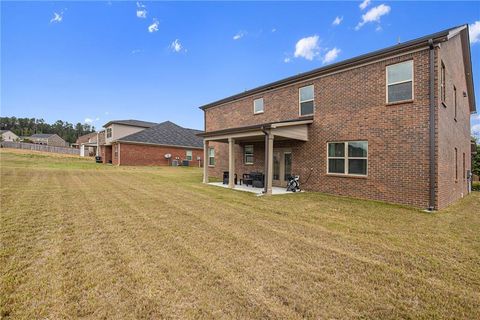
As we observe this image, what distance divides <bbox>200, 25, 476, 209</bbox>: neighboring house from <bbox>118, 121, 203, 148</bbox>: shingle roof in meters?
18.0

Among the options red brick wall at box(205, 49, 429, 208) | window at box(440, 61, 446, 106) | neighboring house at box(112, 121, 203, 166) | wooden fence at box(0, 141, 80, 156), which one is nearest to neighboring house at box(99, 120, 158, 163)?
neighboring house at box(112, 121, 203, 166)

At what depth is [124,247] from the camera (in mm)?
4129

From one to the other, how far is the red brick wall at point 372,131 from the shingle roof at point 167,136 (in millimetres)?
20785

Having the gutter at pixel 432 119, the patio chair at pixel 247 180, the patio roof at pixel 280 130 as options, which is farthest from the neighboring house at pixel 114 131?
the gutter at pixel 432 119

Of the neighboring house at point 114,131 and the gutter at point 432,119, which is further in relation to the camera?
the neighboring house at point 114,131

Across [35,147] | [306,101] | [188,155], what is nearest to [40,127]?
[35,147]

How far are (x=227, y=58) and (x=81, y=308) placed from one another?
65.9 ft

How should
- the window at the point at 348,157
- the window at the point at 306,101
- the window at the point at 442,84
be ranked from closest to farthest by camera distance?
the window at the point at 442,84
the window at the point at 348,157
the window at the point at 306,101

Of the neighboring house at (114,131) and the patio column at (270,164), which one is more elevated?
the neighboring house at (114,131)

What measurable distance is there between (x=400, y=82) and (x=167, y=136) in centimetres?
2774

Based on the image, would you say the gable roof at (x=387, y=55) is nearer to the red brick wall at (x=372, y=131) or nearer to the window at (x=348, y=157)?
the red brick wall at (x=372, y=131)

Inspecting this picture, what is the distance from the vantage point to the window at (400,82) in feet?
28.2

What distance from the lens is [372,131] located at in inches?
373

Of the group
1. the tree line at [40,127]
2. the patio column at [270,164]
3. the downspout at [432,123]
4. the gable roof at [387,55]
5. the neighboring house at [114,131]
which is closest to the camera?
the downspout at [432,123]
